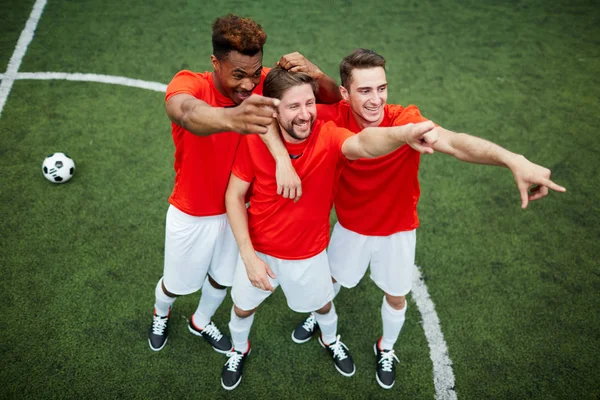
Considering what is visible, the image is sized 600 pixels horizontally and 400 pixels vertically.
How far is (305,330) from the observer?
12.9 ft

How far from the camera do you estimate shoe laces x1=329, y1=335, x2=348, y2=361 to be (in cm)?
372

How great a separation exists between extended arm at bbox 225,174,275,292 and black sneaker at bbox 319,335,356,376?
1.17m

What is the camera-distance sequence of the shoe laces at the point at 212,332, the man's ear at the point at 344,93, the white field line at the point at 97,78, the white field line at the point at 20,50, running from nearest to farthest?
the man's ear at the point at 344,93
the shoe laces at the point at 212,332
the white field line at the point at 20,50
the white field line at the point at 97,78

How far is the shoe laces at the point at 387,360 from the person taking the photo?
12.0 feet

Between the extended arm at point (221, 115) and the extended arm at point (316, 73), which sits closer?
the extended arm at point (221, 115)

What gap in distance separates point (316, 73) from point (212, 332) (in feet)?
Result: 7.49

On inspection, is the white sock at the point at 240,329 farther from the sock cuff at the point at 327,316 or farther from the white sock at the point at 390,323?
the white sock at the point at 390,323

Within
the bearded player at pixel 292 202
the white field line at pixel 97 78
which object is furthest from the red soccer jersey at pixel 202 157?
the white field line at pixel 97 78

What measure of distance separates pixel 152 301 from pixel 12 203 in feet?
6.60

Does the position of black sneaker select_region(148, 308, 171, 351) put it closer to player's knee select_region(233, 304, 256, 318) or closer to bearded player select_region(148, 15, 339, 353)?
bearded player select_region(148, 15, 339, 353)

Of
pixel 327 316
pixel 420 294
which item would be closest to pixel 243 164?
pixel 327 316

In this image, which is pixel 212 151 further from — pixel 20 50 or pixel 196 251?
pixel 20 50

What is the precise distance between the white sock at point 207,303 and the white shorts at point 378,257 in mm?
967

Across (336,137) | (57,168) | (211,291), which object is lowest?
(211,291)
